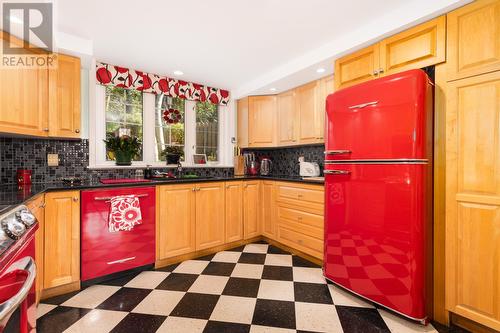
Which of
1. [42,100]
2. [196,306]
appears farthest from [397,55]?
[42,100]

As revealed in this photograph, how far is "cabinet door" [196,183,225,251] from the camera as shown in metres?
2.65

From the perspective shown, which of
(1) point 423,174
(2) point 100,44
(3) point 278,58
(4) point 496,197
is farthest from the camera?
(3) point 278,58

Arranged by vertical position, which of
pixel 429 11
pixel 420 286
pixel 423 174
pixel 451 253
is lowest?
pixel 420 286

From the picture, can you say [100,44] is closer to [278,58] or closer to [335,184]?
[278,58]

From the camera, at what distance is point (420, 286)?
152 centimetres

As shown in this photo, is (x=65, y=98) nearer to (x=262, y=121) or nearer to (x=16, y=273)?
(x=16, y=273)

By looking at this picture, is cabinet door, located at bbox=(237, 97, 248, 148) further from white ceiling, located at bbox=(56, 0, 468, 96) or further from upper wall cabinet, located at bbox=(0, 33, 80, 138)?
upper wall cabinet, located at bbox=(0, 33, 80, 138)

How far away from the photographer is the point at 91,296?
188cm

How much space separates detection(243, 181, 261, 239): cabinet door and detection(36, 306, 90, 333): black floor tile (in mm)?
1788

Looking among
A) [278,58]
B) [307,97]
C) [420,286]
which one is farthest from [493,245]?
[278,58]

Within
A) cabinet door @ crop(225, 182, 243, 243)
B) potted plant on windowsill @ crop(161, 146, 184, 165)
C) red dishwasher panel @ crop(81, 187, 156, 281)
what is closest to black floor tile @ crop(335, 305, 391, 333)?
cabinet door @ crop(225, 182, 243, 243)

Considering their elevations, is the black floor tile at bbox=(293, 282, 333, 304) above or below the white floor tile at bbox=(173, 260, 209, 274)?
above

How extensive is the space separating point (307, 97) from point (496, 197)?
1.96m

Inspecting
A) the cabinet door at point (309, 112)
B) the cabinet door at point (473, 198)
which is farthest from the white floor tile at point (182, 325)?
the cabinet door at point (309, 112)
